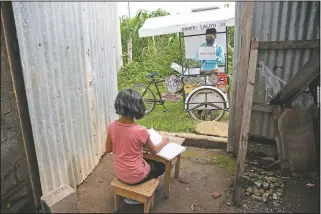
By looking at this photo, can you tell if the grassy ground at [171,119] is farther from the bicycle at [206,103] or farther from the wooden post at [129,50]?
the wooden post at [129,50]

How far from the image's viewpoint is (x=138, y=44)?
12.4 metres

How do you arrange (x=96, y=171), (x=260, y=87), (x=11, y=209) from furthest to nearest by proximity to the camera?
(x=96, y=171) → (x=260, y=87) → (x=11, y=209)

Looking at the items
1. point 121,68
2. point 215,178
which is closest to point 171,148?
point 215,178

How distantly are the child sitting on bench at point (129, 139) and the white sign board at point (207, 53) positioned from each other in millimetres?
3990

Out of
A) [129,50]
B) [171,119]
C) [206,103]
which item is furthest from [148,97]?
[129,50]

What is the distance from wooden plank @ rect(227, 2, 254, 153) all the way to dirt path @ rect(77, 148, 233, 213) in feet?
1.80

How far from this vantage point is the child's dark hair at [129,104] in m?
2.78

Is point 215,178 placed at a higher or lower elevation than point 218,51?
lower

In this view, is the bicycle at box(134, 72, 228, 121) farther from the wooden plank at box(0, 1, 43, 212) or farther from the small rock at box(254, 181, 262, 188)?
the wooden plank at box(0, 1, 43, 212)

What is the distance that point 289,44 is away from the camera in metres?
3.58

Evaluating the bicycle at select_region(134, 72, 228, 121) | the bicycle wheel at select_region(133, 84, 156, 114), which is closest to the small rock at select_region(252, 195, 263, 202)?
the bicycle at select_region(134, 72, 228, 121)

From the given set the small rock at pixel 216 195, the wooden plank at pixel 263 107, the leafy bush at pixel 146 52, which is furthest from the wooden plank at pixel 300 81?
the leafy bush at pixel 146 52

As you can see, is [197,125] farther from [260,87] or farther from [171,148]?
[171,148]

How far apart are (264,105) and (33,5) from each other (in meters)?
3.33
